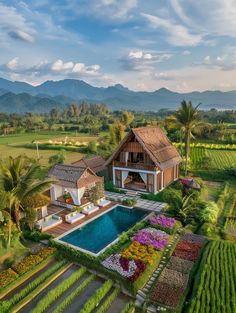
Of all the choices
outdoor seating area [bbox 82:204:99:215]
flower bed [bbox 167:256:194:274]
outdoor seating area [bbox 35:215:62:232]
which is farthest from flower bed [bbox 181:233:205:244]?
outdoor seating area [bbox 35:215:62:232]

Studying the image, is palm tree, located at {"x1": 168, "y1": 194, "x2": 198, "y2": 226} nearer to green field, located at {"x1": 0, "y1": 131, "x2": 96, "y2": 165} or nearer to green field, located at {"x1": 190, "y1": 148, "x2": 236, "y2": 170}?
green field, located at {"x1": 190, "y1": 148, "x2": 236, "y2": 170}

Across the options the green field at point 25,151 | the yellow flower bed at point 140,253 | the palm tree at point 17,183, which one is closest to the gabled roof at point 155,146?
the yellow flower bed at point 140,253

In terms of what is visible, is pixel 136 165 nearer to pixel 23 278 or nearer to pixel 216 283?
pixel 216 283

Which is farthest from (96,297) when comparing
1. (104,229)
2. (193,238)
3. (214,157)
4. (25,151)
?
(25,151)

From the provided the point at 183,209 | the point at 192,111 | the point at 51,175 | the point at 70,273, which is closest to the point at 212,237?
the point at 183,209

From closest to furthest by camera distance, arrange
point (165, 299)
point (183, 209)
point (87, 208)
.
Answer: point (165, 299)
point (183, 209)
point (87, 208)

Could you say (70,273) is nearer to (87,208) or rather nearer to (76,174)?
(87,208)
